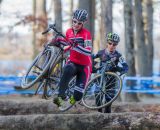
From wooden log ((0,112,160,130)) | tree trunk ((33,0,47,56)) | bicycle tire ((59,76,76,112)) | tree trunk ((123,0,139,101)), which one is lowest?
wooden log ((0,112,160,130))

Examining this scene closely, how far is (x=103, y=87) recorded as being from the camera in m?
10.8

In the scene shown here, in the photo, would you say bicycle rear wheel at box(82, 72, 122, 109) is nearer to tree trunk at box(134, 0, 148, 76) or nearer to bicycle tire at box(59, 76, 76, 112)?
bicycle tire at box(59, 76, 76, 112)

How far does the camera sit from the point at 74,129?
8156mm

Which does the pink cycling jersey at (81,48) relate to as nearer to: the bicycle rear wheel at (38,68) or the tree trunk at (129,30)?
the bicycle rear wheel at (38,68)

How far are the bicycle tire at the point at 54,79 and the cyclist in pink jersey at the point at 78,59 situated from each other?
21cm

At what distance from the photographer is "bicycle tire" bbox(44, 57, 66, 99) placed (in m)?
10.3

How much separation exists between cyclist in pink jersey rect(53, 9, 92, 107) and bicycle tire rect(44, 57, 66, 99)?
21cm

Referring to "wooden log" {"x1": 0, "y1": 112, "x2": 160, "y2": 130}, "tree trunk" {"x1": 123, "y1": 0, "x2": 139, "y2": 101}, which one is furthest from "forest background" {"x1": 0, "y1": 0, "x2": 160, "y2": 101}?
"wooden log" {"x1": 0, "y1": 112, "x2": 160, "y2": 130}

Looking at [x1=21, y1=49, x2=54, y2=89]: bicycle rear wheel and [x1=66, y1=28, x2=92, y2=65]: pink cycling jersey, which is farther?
[x1=21, y1=49, x2=54, y2=89]: bicycle rear wheel

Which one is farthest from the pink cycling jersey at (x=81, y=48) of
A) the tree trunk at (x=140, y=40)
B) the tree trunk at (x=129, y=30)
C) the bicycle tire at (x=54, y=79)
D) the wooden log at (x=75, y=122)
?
the tree trunk at (x=140, y=40)

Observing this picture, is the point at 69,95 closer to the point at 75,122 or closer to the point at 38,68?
the point at 38,68

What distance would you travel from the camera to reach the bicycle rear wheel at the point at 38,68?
1021 centimetres

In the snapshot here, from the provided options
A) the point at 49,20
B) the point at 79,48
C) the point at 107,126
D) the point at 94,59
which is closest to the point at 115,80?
the point at 94,59

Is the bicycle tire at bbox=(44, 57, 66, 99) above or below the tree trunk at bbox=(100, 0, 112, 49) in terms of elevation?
below
